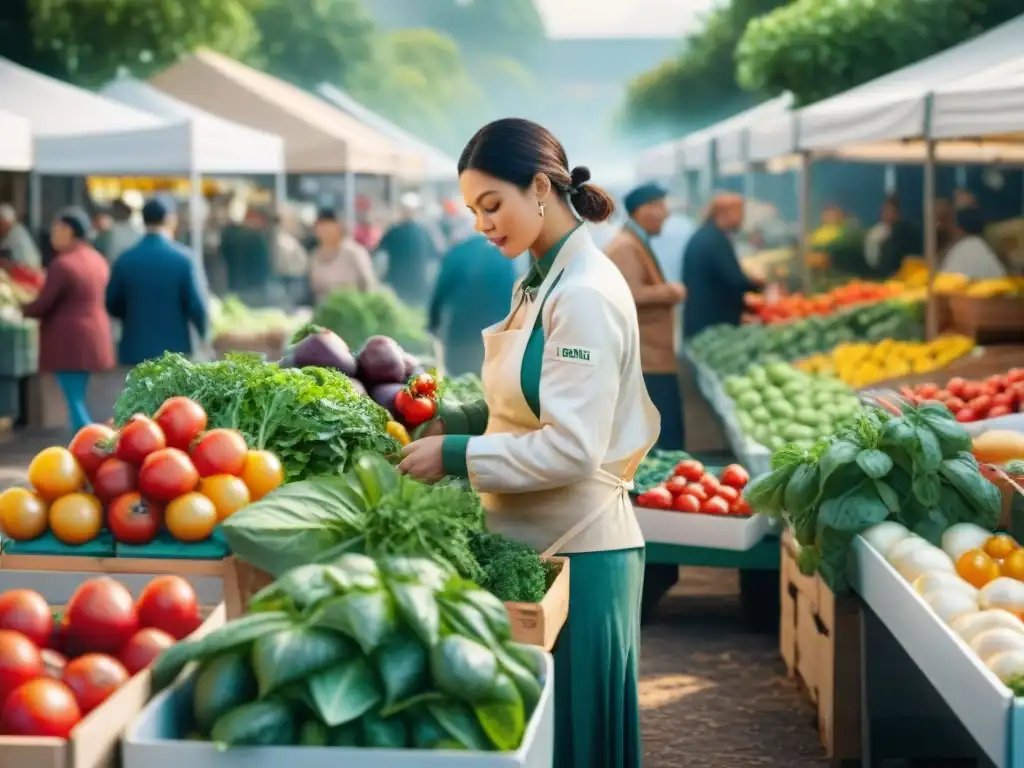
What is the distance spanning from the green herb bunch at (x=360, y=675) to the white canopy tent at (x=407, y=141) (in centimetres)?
1581

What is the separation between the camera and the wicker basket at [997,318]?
403 inches

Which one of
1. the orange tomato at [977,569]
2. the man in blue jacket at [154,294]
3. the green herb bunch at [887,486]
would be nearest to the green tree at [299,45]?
the man in blue jacket at [154,294]

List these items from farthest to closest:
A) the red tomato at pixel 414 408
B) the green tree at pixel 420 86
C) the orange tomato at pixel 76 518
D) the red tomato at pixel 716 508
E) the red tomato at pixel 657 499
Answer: the green tree at pixel 420 86
the red tomato at pixel 657 499
the red tomato at pixel 716 508
the red tomato at pixel 414 408
the orange tomato at pixel 76 518

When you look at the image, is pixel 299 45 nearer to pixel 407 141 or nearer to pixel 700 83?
pixel 700 83

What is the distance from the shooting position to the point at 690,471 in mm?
7543

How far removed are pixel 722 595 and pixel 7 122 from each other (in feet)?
20.3

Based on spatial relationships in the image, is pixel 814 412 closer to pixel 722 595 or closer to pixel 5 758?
pixel 722 595

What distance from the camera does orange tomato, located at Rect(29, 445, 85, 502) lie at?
11.9 ft

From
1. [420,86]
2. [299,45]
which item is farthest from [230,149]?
[420,86]

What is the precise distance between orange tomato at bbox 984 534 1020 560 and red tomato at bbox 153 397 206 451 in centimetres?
243

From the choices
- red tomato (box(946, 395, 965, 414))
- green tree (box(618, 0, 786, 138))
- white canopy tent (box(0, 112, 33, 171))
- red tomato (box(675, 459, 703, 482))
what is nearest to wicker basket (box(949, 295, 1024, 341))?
red tomato (box(946, 395, 965, 414))

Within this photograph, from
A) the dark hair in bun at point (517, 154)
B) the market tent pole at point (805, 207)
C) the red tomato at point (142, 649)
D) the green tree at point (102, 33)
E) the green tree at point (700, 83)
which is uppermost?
the green tree at point (700, 83)

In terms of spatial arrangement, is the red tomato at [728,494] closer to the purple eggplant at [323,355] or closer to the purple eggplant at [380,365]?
the purple eggplant at [380,365]

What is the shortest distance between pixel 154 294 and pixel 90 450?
766cm
